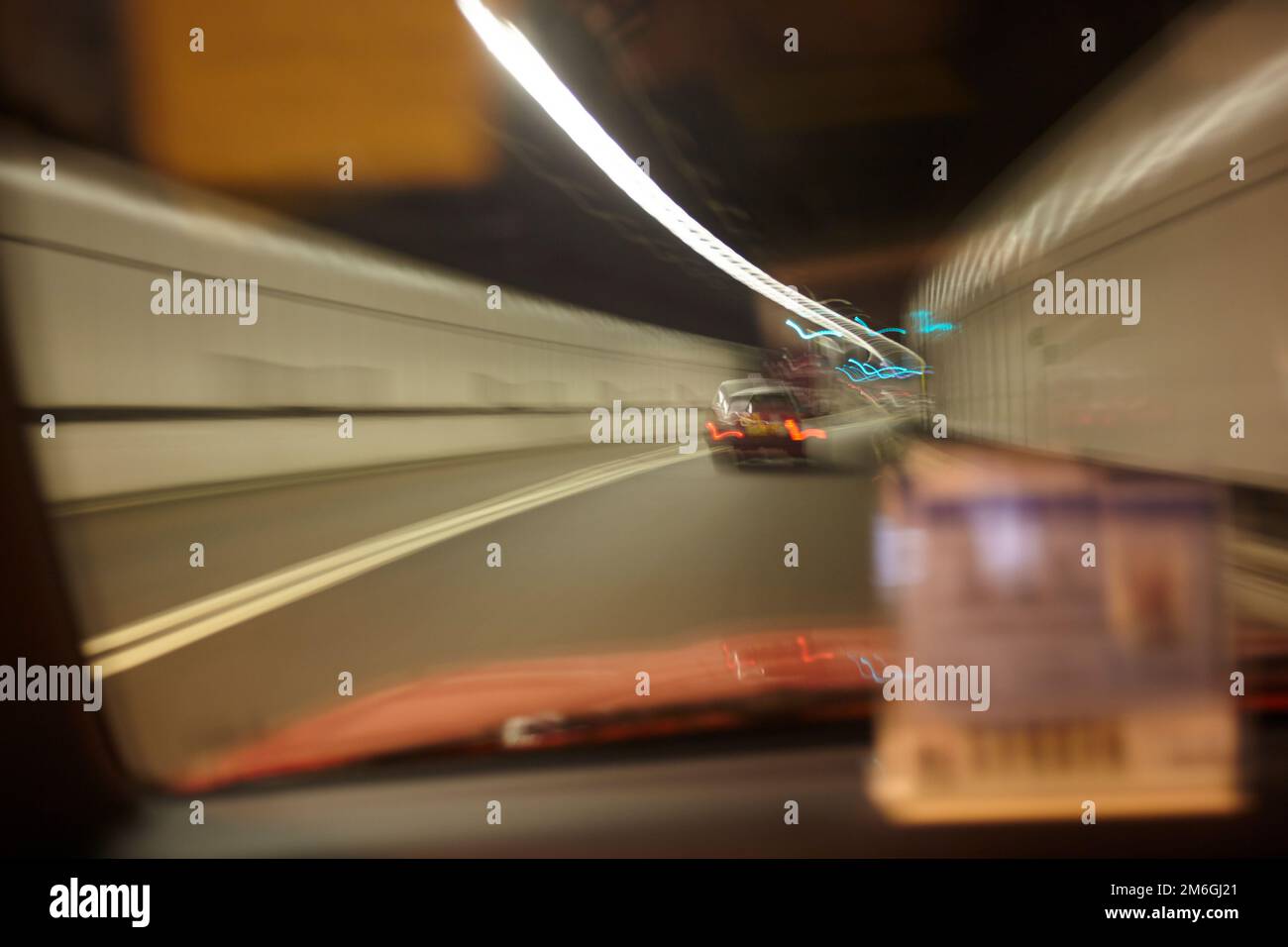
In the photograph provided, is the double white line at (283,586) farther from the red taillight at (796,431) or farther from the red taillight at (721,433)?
the red taillight at (796,431)

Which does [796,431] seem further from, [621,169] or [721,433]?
[621,169]

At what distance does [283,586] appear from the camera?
870 centimetres

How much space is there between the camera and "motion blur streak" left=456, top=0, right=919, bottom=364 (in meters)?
11.5

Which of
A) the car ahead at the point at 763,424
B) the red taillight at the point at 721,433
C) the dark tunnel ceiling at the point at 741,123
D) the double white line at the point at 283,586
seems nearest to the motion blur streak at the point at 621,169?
the dark tunnel ceiling at the point at 741,123

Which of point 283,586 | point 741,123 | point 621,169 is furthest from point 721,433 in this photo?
point 283,586

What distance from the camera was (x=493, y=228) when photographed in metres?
21.9

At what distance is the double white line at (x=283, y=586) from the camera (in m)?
6.03

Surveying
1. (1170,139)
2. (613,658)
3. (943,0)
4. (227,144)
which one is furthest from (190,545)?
(1170,139)

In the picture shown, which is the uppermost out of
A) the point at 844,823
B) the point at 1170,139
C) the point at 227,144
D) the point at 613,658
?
the point at 227,144

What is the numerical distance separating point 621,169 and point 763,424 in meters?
4.91

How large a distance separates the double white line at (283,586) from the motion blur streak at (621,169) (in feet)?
16.7

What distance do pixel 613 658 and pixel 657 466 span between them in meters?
17.7
